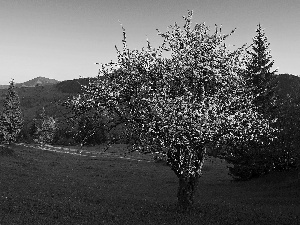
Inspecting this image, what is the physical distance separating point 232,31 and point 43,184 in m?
24.6

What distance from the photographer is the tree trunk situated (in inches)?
840

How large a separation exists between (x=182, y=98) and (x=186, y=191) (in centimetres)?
669

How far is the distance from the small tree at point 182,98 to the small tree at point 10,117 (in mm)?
76068

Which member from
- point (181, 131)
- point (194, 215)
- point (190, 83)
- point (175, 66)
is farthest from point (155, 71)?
point (194, 215)

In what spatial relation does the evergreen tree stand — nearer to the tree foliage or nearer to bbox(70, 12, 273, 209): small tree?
the tree foliage

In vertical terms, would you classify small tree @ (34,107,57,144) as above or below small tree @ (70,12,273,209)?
below

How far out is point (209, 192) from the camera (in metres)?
35.7

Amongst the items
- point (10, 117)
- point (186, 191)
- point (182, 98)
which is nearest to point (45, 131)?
point (10, 117)

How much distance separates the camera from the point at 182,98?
757 inches

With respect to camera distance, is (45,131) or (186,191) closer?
(186,191)

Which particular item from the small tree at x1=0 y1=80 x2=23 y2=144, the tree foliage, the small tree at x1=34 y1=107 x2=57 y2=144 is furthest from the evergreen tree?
the small tree at x1=34 y1=107 x2=57 y2=144

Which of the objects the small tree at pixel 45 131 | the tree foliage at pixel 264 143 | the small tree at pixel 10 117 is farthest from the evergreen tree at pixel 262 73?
the small tree at pixel 45 131

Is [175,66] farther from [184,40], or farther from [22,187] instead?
[22,187]

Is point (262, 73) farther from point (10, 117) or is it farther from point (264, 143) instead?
point (10, 117)
